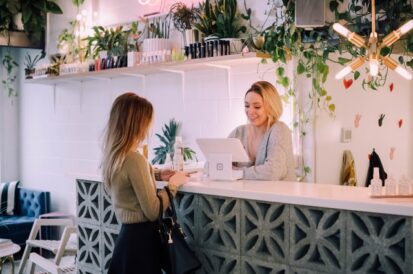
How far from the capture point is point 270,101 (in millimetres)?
3820

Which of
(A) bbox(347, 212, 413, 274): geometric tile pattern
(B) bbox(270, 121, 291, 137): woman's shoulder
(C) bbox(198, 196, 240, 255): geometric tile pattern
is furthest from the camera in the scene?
(B) bbox(270, 121, 291, 137): woman's shoulder

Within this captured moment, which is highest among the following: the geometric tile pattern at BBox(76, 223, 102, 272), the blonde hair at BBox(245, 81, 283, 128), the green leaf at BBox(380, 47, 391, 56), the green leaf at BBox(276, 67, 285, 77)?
the green leaf at BBox(380, 47, 391, 56)

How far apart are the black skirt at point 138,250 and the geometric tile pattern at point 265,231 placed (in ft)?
1.62

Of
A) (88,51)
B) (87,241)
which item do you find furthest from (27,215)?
(87,241)

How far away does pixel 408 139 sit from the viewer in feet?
21.4

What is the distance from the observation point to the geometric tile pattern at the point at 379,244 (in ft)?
7.99

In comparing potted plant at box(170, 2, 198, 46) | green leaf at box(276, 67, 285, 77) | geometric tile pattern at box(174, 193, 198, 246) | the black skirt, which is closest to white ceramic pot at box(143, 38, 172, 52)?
potted plant at box(170, 2, 198, 46)

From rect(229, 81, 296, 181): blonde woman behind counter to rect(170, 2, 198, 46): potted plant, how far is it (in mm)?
1398

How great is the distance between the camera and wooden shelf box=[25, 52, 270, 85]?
446cm

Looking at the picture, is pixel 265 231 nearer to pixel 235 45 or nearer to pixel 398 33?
pixel 398 33

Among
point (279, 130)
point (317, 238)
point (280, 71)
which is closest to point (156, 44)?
point (280, 71)

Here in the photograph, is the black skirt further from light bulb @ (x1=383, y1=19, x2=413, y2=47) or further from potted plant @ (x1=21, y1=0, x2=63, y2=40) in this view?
potted plant @ (x1=21, y1=0, x2=63, y2=40)

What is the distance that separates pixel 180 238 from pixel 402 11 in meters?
2.27

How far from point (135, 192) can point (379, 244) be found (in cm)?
128
